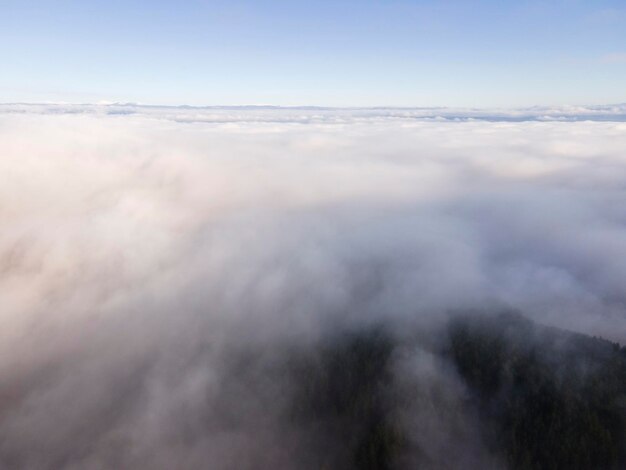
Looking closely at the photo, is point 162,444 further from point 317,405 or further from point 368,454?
point 368,454

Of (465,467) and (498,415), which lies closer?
(465,467)

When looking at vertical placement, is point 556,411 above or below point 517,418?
above

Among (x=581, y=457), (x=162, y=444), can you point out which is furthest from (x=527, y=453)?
(x=162, y=444)

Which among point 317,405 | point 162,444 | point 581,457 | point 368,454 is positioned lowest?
point 162,444

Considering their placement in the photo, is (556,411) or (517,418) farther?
(517,418)

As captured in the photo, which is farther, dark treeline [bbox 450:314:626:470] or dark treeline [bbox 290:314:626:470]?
dark treeline [bbox 290:314:626:470]

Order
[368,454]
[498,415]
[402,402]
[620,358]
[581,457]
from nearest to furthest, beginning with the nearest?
[581,457], [368,454], [498,415], [402,402], [620,358]

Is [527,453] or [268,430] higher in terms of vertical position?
[527,453]

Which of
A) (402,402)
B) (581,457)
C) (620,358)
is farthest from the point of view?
(620,358)

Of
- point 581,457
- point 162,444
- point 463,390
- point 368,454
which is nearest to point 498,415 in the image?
point 463,390

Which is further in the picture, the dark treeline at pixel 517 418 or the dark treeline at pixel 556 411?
the dark treeline at pixel 517 418
